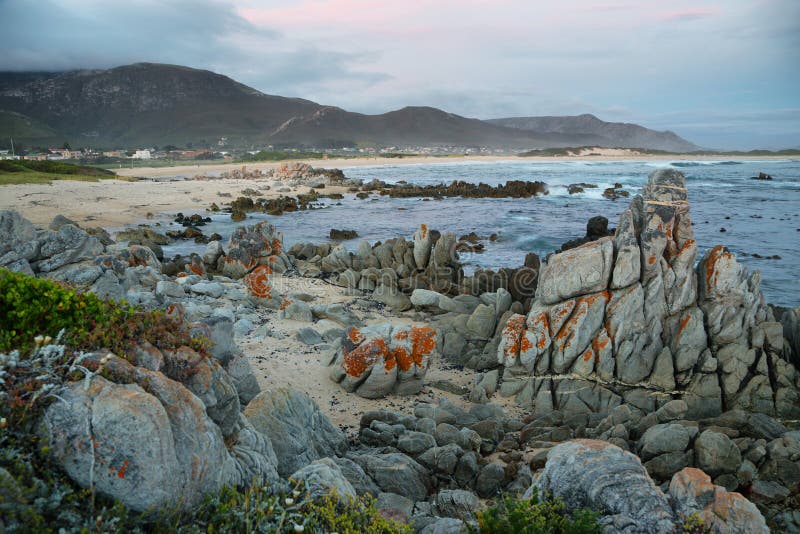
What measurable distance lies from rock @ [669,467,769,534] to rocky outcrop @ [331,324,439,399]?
7.01 metres

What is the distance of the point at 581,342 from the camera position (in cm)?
1235

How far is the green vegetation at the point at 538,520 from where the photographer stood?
16.1 ft

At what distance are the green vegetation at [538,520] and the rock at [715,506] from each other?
3.42ft

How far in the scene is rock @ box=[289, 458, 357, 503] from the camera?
5.40m

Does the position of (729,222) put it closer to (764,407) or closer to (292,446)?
(764,407)

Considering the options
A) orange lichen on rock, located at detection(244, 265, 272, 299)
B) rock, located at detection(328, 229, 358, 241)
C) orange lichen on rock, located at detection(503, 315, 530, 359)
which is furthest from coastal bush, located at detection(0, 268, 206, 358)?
rock, located at detection(328, 229, 358, 241)

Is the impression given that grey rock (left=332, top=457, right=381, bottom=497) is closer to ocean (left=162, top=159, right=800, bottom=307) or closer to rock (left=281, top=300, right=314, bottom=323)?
rock (left=281, top=300, right=314, bottom=323)

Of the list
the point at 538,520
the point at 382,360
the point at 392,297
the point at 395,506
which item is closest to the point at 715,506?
the point at 538,520

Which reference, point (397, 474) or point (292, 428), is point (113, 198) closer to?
point (292, 428)

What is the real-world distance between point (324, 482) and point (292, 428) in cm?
219

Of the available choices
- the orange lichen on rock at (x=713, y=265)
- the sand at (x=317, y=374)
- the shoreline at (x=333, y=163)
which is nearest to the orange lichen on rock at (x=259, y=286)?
the sand at (x=317, y=374)

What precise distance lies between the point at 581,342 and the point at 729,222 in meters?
32.1

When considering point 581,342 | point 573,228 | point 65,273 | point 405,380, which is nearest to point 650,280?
point 581,342

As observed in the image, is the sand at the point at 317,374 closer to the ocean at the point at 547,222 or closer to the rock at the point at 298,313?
the rock at the point at 298,313
